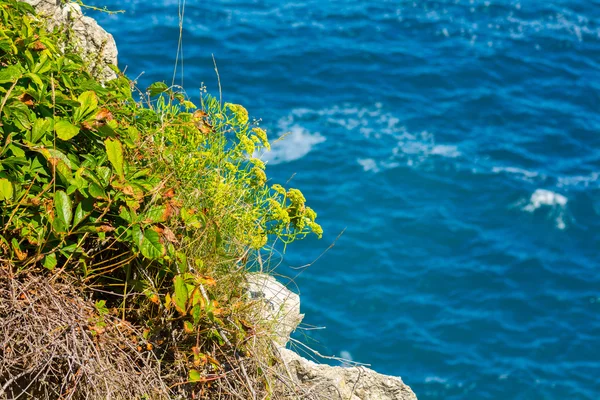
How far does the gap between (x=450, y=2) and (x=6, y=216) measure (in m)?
13.2

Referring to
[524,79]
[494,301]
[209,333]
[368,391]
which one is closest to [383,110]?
[524,79]

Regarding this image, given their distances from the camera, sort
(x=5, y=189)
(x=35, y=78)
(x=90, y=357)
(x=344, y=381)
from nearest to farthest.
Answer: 1. (x=5, y=189)
2. (x=90, y=357)
3. (x=35, y=78)
4. (x=344, y=381)

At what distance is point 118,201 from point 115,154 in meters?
0.22

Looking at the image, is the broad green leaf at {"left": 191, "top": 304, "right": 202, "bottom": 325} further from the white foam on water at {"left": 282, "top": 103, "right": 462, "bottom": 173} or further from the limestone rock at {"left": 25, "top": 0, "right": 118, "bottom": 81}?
the white foam on water at {"left": 282, "top": 103, "right": 462, "bottom": 173}

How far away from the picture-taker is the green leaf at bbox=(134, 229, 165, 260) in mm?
2566

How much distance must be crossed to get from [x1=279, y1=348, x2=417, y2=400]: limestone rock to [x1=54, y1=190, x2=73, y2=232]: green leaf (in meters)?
1.27

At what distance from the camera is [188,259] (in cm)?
293

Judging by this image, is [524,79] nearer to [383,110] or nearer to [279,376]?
[383,110]

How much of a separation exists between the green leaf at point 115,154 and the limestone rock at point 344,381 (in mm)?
1235

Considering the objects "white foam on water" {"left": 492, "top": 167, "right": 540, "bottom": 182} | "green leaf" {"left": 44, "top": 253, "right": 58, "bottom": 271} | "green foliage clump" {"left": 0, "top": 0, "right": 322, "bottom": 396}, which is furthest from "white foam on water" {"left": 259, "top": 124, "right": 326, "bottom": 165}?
"green leaf" {"left": 44, "top": 253, "right": 58, "bottom": 271}

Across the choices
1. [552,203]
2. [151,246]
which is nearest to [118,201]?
[151,246]

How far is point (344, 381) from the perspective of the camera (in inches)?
137

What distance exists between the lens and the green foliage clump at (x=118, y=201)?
2562 mm

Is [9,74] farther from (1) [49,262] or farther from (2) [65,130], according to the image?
(1) [49,262]
